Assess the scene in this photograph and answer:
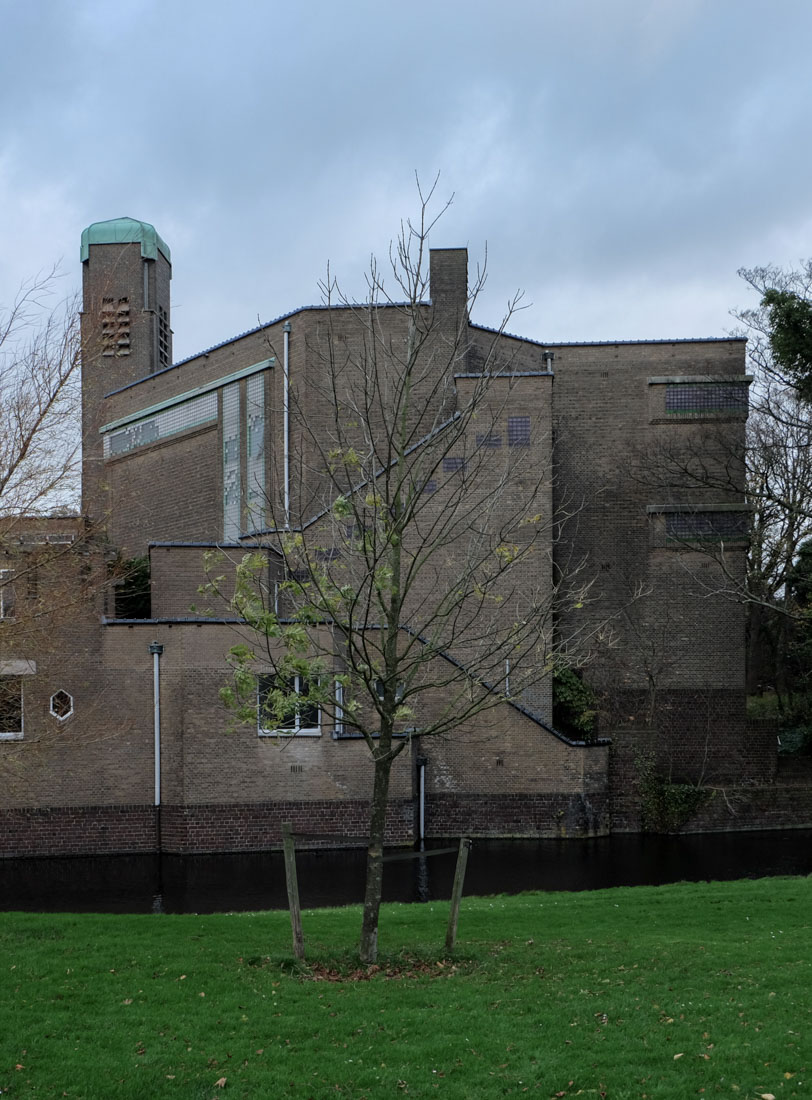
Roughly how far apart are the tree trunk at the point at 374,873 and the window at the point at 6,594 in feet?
16.6

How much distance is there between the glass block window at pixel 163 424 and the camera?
36.2m

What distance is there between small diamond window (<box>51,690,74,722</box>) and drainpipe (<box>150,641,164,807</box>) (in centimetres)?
174

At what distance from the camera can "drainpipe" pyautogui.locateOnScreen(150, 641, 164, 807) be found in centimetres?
2344

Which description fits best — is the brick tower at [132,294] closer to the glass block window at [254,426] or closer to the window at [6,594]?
the glass block window at [254,426]

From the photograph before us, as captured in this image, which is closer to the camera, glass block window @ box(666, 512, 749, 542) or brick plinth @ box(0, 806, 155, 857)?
brick plinth @ box(0, 806, 155, 857)

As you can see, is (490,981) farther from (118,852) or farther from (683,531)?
(683,531)

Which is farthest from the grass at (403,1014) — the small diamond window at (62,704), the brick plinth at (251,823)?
the small diamond window at (62,704)

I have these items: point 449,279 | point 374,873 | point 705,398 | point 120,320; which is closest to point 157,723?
point 374,873

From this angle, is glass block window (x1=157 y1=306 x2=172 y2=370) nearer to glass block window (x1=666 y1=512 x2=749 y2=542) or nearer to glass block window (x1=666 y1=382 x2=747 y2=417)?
glass block window (x1=666 y1=382 x2=747 y2=417)

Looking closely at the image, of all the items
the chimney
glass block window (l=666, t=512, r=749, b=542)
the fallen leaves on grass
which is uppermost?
the chimney

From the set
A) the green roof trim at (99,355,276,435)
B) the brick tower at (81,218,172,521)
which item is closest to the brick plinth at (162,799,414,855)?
the green roof trim at (99,355,276,435)

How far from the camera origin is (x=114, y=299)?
43.8 metres

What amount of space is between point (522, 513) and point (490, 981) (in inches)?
179

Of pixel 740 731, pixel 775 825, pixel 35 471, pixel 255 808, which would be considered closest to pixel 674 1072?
pixel 35 471
